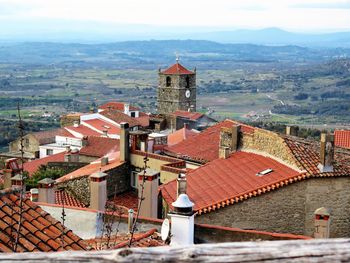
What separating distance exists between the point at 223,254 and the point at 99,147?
29.5 metres

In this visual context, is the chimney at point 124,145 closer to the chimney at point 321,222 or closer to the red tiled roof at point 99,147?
the chimney at point 321,222

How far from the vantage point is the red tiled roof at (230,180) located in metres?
13.6

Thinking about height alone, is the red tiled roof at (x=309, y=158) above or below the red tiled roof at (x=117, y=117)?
above

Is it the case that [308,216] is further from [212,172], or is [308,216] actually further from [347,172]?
[212,172]

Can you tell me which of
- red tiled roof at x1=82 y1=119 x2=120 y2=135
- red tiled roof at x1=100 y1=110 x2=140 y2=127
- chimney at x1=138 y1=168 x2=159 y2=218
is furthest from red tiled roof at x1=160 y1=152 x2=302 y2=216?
red tiled roof at x1=100 y1=110 x2=140 y2=127

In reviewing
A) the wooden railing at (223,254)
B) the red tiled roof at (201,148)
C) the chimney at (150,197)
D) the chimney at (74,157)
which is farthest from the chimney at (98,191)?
the chimney at (74,157)

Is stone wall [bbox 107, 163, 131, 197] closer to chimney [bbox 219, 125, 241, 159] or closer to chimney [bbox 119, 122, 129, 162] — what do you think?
chimney [bbox 119, 122, 129, 162]

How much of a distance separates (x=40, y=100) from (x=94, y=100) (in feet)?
35.3

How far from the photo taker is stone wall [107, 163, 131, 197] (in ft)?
59.2

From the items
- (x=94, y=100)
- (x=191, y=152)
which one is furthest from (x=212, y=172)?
(x=94, y=100)

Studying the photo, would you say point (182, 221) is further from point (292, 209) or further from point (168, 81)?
point (168, 81)

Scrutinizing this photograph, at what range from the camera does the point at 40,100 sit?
13325 cm

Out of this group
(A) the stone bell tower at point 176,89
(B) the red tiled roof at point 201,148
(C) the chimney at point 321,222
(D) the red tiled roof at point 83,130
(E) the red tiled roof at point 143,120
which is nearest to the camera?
(C) the chimney at point 321,222

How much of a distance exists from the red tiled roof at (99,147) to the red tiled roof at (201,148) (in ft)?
18.4
